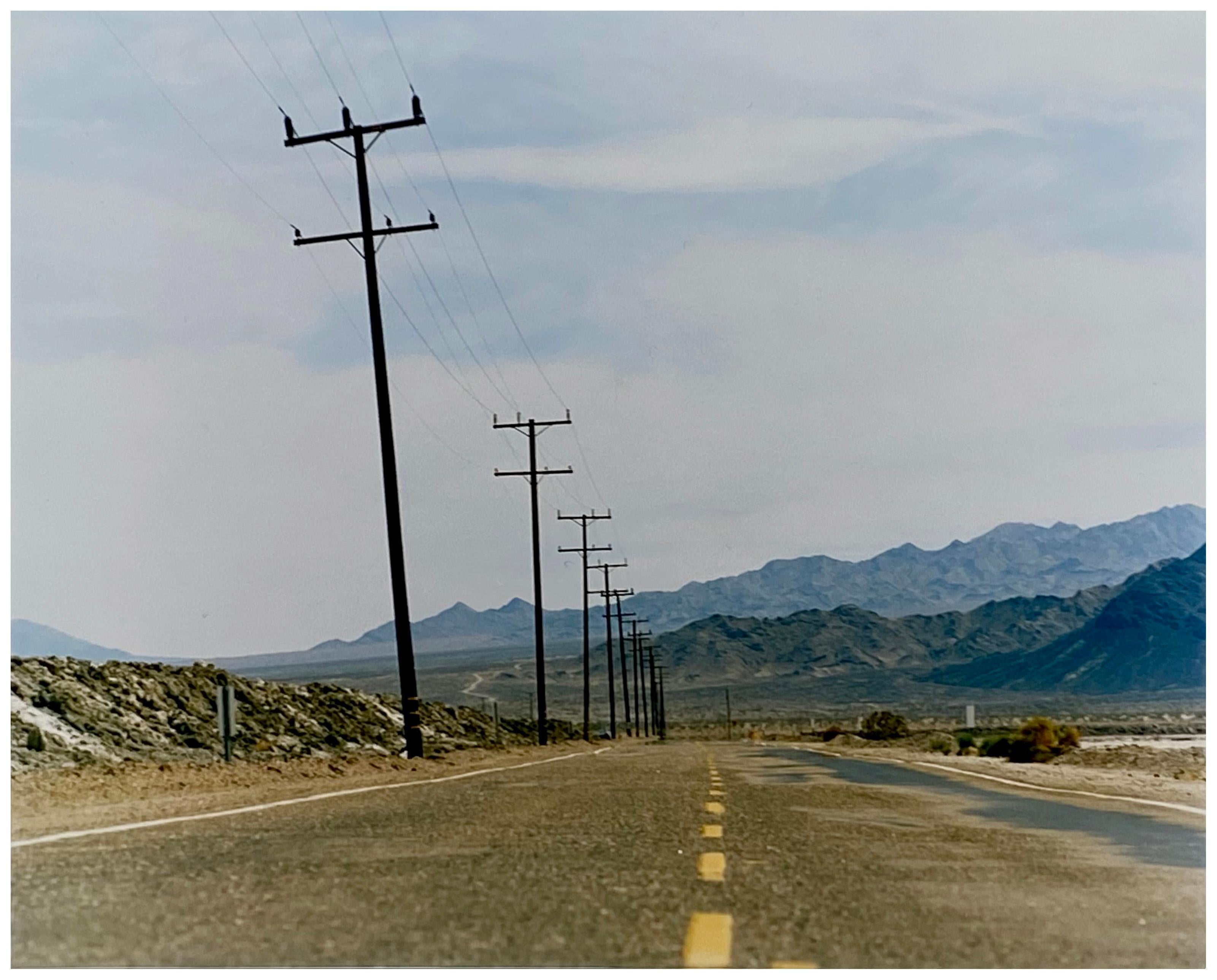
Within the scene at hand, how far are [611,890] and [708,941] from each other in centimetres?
172

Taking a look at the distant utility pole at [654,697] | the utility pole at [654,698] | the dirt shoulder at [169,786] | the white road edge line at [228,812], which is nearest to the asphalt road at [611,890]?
the white road edge line at [228,812]

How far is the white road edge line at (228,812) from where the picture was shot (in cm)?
1109

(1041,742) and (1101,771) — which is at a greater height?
(1101,771)

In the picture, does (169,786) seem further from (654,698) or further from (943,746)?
(654,698)

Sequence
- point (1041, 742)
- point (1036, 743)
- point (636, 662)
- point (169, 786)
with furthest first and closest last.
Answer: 1. point (636, 662)
2. point (1041, 742)
3. point (1036, 743)
4. point (169, 786)

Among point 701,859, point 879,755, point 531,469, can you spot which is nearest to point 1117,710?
point 531,469

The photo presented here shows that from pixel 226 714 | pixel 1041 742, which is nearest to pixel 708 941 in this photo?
pixel 226 714

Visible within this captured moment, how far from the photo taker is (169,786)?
62.6 feet

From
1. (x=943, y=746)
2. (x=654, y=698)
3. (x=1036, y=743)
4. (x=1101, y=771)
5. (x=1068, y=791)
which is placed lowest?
(x=654, y=698)

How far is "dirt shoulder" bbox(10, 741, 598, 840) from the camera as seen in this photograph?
13773mm

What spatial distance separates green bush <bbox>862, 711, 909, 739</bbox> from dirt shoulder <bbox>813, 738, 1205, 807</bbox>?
29.2 metres

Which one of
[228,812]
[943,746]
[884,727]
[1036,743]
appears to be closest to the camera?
[228,812]

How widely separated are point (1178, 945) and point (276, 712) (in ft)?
136

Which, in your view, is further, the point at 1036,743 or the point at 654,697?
the point at 654,697
